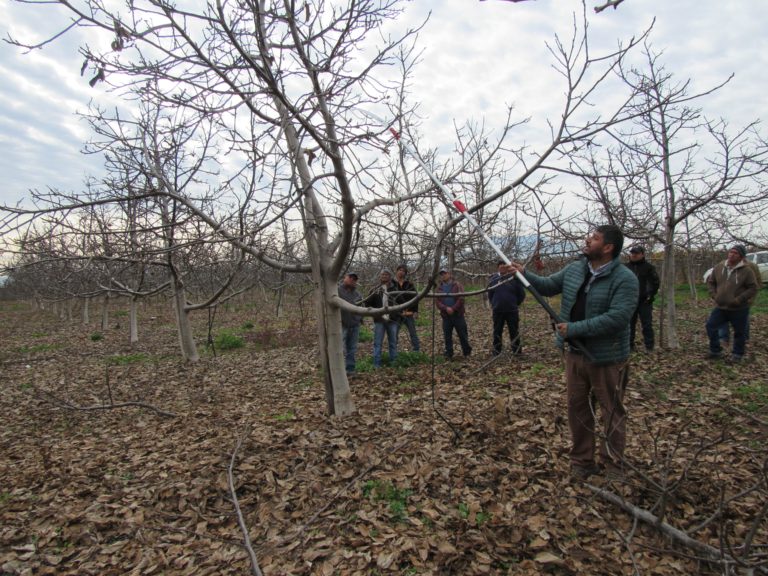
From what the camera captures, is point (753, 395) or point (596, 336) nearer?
point (596, 336)

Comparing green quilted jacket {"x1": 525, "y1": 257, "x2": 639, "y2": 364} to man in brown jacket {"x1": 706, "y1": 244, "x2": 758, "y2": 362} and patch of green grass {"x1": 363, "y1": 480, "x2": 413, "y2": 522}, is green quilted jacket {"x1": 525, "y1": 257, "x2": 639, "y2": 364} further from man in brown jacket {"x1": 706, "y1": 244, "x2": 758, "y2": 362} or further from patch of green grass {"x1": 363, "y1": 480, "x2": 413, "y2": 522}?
man in brown jacket {"x1": 706, "y1": 244, "x2": 758, "y2": 362}

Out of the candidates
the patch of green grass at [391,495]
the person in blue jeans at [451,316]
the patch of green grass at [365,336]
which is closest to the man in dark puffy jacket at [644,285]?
the person in blue jeans at [451,316]

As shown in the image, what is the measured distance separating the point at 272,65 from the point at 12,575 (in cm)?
413

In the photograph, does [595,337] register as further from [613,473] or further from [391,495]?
[391,495]

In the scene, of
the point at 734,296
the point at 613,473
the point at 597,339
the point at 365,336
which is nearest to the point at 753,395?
the point at 734,296

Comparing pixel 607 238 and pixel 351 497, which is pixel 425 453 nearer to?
pixel 351 497

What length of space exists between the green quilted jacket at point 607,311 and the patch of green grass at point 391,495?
176cm

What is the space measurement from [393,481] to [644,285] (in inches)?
224

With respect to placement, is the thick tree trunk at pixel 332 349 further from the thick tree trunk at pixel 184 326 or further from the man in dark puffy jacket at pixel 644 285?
the thick tree trunk at pixel 184 326

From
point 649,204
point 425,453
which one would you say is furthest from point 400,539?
point 649,204

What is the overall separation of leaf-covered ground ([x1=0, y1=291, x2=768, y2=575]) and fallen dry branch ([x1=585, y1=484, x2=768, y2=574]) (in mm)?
55

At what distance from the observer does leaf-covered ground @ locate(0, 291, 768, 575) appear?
290 centimetres

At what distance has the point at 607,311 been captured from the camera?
3193mm

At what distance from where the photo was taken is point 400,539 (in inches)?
121
